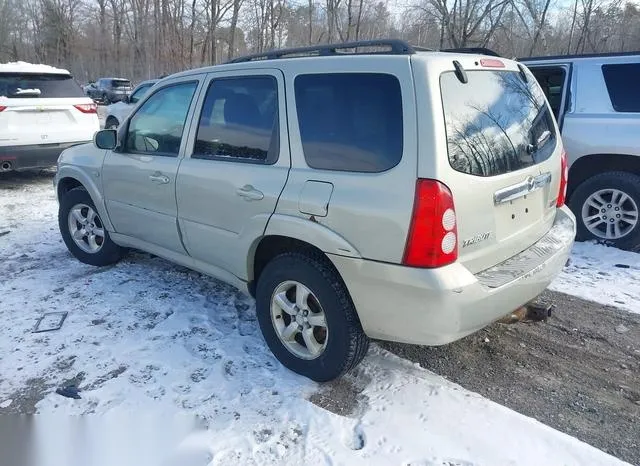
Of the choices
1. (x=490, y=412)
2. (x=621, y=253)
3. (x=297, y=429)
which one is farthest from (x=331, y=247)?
(x=621, y=253)

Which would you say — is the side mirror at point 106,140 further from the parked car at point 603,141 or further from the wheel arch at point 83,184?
the parked car at point 603,141

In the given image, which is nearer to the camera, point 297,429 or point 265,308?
point 297,429

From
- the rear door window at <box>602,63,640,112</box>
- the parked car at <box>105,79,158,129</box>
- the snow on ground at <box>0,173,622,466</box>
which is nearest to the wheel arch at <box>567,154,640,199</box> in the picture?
the rear door window at <box>602,63,640,112</box>

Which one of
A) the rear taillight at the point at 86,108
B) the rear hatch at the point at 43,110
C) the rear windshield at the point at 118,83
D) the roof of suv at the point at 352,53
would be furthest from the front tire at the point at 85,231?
the rear windshield at the point at 118,83

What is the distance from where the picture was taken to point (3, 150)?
739 cm

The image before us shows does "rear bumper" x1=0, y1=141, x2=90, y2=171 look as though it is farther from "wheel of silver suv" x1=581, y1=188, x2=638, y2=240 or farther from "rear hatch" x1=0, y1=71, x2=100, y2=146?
"wheel of silver suv" x1=581, y1=188, x2=638, y2=240

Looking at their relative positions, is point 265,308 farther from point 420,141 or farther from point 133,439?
point 420,141

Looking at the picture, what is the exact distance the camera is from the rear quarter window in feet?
8.39

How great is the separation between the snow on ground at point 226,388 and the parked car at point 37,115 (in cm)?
394

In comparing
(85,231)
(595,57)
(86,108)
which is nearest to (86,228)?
(85,231)

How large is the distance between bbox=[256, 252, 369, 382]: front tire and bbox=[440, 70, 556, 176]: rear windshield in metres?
0.96

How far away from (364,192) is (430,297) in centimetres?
61

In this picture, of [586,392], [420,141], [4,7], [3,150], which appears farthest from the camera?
[4,7]

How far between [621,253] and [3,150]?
26.6ft
